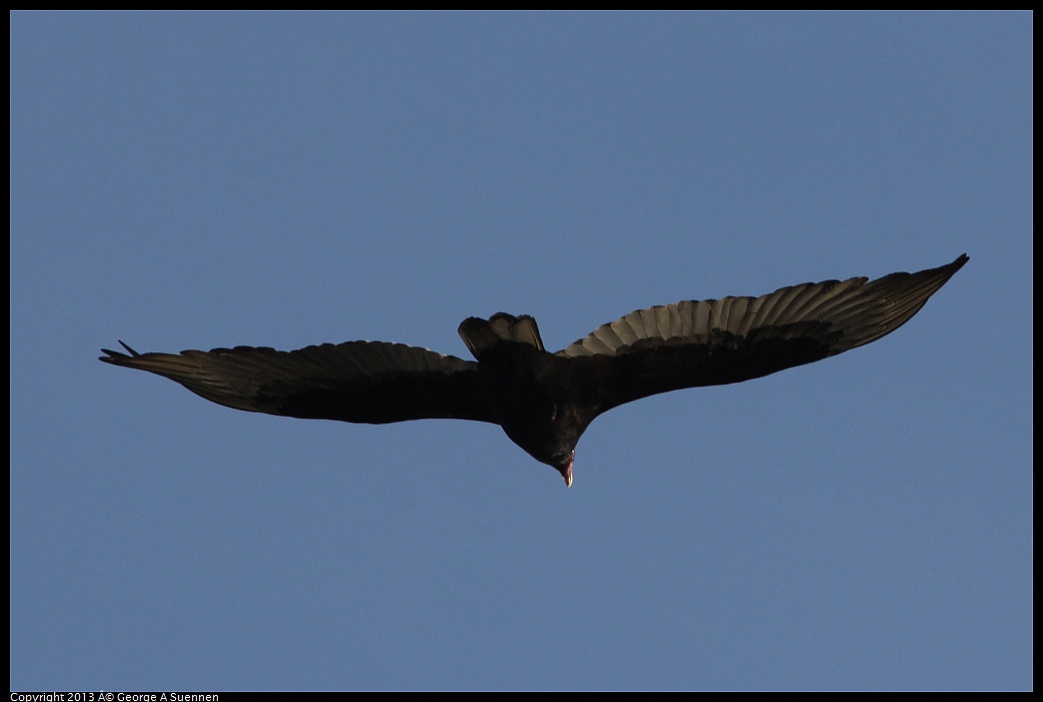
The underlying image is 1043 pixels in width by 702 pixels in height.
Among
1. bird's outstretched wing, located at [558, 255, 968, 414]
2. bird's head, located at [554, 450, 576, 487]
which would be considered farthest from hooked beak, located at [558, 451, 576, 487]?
bird's outstretched wing, located at [558, 255, 968, 414]

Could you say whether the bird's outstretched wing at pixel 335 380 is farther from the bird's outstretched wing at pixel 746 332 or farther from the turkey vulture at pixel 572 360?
the bird's outstretched wing at pixel 746 332

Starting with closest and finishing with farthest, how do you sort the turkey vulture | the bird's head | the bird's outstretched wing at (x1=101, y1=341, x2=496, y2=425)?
the turkey vulture → the bird's outstretched wing at (x1=101, y1=341, x2=496, y2=425) → the bird's head

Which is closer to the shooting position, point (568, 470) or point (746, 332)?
point (746, 332)

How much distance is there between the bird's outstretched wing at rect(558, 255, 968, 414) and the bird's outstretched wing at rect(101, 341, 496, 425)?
912 millimetres

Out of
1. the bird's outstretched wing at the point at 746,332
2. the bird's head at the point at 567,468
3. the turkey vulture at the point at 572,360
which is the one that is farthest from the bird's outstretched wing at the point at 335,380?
the bird's outstretched wing at the point at 746,332

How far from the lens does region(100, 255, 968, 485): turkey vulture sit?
9.67 m

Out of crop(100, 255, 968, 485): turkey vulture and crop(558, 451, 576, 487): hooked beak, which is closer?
crop(100, 255, 968, 485): turkey vulture

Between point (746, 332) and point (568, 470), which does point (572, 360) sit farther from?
point (746, 332)

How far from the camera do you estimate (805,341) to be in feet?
32.3

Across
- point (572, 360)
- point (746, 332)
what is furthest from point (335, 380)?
point (746, 332)

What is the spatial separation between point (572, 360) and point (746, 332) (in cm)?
125

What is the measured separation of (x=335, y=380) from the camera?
1019cm

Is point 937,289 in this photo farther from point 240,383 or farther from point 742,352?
point 240,383

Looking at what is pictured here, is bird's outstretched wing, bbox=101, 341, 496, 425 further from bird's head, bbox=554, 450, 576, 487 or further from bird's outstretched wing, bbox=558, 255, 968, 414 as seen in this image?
bird's outstretched wing, bbox=558, 255, 968, 414
